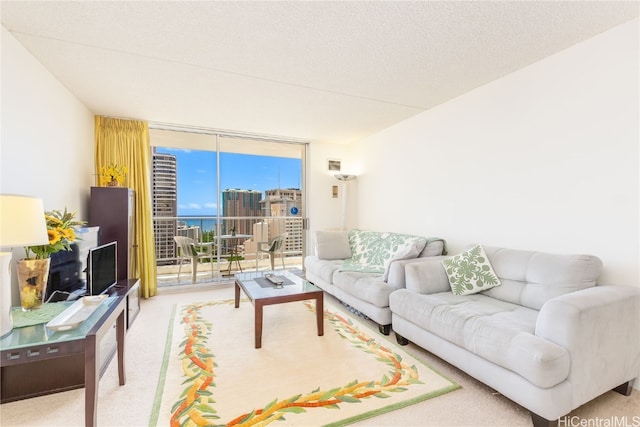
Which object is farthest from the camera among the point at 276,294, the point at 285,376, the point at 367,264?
the point at 367,264

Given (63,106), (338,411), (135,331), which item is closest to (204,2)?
(63,106)

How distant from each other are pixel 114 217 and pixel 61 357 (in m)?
1.87

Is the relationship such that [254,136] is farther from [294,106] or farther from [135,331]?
[135,331]

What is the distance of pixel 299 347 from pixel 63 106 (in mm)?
3289

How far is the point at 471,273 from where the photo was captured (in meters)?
2.58

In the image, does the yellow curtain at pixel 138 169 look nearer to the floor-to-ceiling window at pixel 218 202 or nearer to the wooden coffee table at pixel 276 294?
the floor-to-ceiling window at pixel 218 202

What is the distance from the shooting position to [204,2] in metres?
1.80

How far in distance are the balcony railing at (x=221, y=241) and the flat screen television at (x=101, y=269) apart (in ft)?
5.77

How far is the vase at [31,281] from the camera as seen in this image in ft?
5.85

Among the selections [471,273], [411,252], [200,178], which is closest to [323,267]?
[411,252]

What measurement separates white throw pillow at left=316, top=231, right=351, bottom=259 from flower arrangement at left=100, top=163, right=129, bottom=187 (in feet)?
8.78

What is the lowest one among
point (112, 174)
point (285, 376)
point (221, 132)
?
point (285, 376)

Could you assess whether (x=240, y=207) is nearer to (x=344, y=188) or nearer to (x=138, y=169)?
(x=138, y=169)

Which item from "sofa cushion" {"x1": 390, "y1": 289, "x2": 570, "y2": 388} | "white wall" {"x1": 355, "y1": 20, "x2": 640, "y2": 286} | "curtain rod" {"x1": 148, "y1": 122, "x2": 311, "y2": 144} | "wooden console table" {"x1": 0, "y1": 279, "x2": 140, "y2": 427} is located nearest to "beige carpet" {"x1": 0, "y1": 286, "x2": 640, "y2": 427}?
"wooden console table" {"x1": 0, "y1": 279, "x2": 140, "y2": 427}
